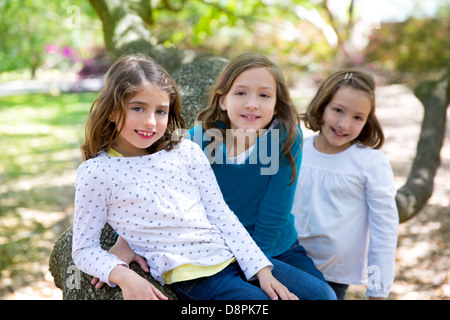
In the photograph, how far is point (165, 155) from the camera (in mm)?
1870

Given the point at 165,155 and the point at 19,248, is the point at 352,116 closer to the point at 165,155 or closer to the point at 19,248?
the point at 165,155

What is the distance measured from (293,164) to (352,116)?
57 cm

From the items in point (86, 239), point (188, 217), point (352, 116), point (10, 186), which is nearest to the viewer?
point (86, 239)

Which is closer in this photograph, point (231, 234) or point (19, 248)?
point (231, 234)

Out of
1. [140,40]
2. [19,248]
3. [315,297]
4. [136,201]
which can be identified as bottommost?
[19,248]

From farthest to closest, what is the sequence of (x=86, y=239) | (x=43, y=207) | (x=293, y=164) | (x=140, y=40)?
(x=43, y=207) < (x=140, y=40) < (x=293, y=164) < (x=86, y=239)

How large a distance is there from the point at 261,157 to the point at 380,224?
0.78m

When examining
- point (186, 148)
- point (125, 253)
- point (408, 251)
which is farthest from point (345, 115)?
point (408, 251)

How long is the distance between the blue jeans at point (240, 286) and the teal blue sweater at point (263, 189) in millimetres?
176

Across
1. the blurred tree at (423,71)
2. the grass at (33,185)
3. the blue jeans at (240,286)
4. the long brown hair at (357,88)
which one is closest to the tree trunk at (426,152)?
the blurred tree at (423,71)

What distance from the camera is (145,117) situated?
1768 millimetres

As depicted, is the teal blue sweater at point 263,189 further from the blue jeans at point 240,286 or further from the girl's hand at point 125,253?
the girl's hand at point 125,253

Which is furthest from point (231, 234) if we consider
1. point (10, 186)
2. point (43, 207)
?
point (10, 186)

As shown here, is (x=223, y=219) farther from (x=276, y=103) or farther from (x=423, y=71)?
(x=423, y=71)
